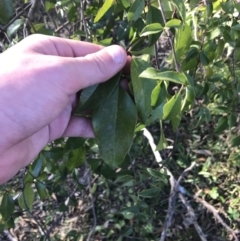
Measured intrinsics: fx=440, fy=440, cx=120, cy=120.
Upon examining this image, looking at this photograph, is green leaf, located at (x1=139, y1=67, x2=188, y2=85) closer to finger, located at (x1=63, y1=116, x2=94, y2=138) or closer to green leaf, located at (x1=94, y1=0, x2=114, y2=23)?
green leaf, located at (x1=94, y1=0, x2=114, y2=23)

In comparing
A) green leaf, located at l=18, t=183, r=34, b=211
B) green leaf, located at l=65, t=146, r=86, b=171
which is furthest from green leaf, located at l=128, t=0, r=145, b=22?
green leaf, located at l=18, t=183, r=34, b=211

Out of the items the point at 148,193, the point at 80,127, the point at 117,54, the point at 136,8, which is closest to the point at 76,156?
the point at 80,127

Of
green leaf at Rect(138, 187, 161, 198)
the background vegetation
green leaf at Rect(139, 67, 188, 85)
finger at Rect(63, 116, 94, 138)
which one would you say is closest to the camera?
green leaf at Rect(139, 67, 188, 85)

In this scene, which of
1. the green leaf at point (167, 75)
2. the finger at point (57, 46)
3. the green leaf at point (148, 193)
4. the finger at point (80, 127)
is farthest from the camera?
the green leaf at point (148, 193)

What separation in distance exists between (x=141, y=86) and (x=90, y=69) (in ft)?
0.48

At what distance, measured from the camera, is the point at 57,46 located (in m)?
1.00

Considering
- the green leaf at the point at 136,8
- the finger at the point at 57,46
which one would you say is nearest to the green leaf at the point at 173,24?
the green leaf at the point at 136,8

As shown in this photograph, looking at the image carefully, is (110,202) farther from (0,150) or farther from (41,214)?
(0,150)

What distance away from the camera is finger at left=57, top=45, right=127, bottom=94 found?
881 millimetres

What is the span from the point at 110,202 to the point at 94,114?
4.46ft

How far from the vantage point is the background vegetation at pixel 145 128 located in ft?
2.67

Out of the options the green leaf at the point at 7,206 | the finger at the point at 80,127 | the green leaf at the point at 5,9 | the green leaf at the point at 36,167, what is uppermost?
the green leaf at the point at 5,9

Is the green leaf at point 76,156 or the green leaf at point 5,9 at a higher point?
the green leaf at point 5,9

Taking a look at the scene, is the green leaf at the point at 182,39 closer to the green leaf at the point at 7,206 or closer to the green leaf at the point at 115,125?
the green leaf at the point at 115,125
